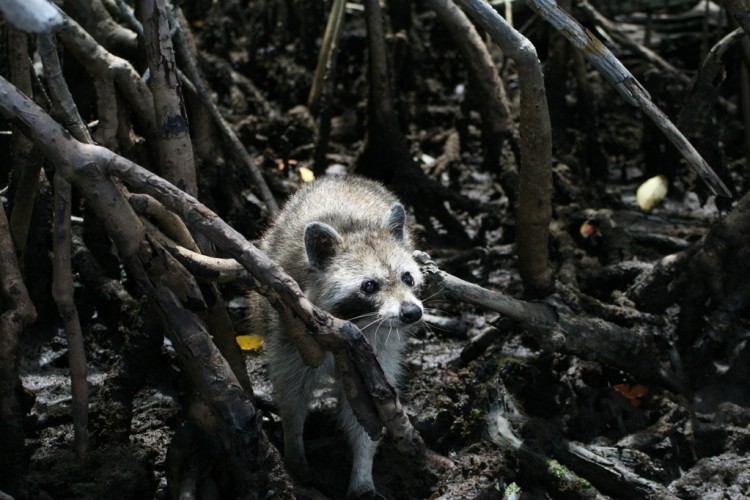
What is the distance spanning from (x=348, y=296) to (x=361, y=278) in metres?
0.11

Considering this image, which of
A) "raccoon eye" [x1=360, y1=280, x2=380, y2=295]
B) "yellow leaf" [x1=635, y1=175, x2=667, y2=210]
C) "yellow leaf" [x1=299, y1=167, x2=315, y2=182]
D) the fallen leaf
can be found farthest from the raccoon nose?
"yellow leaf" [x1=635, y1=175, x2=667, y2=210]

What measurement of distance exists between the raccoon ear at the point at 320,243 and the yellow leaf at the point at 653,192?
328 centimetres

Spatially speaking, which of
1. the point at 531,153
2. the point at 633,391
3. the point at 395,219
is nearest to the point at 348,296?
the point at 395,219

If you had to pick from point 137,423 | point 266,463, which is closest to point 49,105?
point 137,423

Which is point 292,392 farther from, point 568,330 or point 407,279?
point 568,330

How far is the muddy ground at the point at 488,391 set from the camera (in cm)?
458

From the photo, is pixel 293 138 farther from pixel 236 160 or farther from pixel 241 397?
pixel 241 397

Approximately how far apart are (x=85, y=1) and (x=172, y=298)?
A: 2.76m

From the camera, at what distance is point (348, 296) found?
4.64 meters

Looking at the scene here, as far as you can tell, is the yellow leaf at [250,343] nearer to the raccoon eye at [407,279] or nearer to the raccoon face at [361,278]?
the raccoon face at [361,278]

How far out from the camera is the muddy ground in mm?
4578

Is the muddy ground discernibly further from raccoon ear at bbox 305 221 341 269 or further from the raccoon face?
raccoon ear at bbox 305 221 341 269

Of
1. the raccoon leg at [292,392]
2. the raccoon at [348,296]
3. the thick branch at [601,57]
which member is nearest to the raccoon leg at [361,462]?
the raccoon at [348,296]

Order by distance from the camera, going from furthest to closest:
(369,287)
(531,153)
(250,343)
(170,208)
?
1. (250,343)
2. (531,153)
3. (369,287)
4. (170,208)
